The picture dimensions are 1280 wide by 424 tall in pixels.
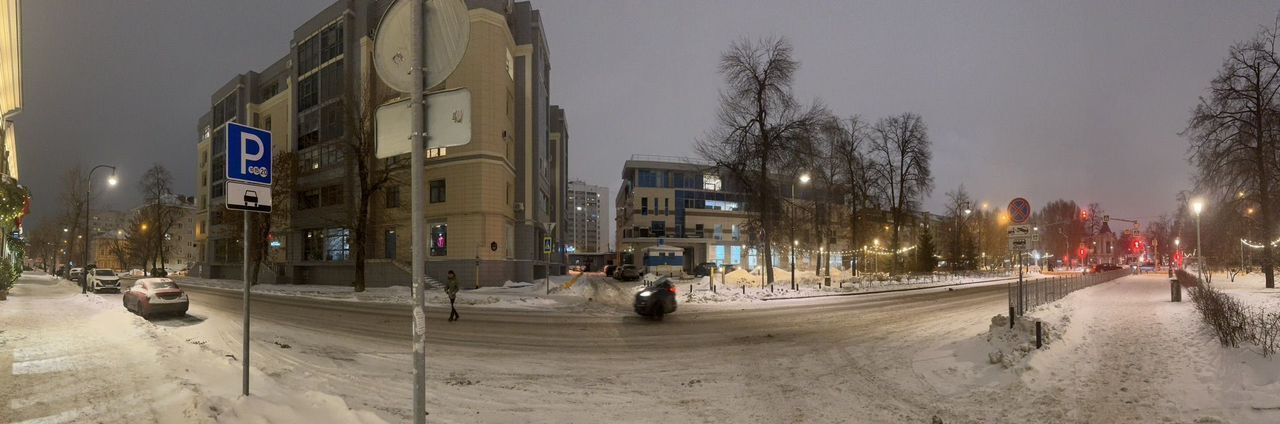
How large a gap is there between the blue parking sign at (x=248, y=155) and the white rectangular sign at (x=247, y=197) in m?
0.06

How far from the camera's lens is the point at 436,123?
3.40 meters

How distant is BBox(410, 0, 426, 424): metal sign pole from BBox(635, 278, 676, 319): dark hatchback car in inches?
586

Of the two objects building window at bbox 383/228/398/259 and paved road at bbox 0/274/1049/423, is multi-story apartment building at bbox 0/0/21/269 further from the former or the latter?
building window at bbox 383/228/398/259

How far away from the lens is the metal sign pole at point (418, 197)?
3303 mm

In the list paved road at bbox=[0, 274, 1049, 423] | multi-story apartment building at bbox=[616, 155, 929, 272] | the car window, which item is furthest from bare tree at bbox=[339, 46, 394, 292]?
multi-story apartment building at bbox=[616, 155, 929, 272]

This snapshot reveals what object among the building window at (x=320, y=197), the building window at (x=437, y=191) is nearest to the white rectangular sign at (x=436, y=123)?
the building window at (x=437, y=191)

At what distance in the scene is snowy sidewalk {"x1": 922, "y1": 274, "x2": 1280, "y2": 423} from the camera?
6.91m

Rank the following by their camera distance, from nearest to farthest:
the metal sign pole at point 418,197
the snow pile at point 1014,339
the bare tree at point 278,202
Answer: the metal sign pole at point 418,197 < the snow pile at point 1014,339 < the bare tree at point 278,202

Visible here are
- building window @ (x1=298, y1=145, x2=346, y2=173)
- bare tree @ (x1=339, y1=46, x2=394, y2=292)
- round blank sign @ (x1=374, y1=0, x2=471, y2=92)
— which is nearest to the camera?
round blank sign @ (x1=374, y1=0, x2=471, y2=92)

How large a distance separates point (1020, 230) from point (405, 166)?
29300mm

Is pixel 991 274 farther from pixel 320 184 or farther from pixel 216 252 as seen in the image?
pixel 216 252

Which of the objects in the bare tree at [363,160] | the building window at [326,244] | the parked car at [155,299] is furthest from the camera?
the building window at [326,244]

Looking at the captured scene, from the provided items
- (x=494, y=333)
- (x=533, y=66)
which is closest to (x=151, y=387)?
(x=494, y=333)

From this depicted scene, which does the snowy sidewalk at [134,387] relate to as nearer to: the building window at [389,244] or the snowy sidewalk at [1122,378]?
the snowy sidewalk at [1122,378]
